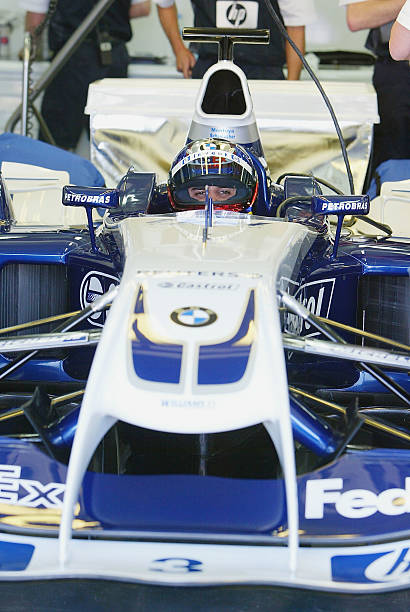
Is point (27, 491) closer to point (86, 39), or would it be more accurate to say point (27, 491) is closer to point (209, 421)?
point (209, 421)

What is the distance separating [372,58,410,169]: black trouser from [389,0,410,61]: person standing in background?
1.34 m

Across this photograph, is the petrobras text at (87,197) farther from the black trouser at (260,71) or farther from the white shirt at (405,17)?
the black trouser at (260,71)

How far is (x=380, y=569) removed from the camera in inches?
66.4

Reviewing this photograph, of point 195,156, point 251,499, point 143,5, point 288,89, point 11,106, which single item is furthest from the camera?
point 11,106

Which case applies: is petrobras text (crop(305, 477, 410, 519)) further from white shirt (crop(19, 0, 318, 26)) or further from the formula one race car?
white shirt (crop(19, 0, 318, 26))

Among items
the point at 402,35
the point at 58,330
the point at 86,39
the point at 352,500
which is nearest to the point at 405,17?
the point at 402,35

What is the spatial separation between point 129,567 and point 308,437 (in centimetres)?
46

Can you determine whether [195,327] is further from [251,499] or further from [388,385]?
[388,385]

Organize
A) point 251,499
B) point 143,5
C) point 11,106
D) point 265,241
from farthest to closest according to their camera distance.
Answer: point 11,106 < point 143,5 < point 265,241 < point 251,499

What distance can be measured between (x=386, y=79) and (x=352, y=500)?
3.33 metres

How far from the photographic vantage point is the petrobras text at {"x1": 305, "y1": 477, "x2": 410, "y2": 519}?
70.7 inches

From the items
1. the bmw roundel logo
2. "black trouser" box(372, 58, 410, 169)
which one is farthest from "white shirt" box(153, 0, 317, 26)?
the bmw roundel logo

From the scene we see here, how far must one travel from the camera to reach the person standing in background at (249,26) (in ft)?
15.9

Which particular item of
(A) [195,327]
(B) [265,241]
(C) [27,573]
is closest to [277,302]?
(A) [195,327]
